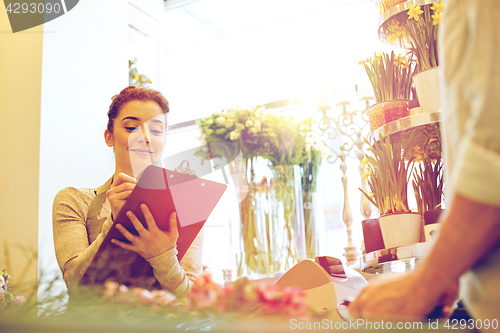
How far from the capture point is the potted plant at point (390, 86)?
1.22 meters

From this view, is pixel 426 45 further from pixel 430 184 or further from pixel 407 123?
pixel 430 184

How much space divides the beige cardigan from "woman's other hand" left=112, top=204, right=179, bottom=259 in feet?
0.08

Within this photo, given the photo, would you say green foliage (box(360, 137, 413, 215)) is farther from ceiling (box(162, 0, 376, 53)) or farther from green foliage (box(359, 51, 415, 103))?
ceiling (box(162, 0, 376, 53))

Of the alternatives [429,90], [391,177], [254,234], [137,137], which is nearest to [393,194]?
[391,177]

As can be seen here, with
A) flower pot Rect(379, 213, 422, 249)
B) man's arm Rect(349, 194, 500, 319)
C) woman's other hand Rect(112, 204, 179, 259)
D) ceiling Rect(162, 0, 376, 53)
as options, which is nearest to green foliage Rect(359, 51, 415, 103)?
flower pot Rect(379, 213, 422, 249)

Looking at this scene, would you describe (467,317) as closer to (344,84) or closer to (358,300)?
(358,300)

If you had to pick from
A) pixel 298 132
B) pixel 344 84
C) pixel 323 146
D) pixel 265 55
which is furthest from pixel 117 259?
pixel 265 55

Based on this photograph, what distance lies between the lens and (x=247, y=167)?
1972 millimetres

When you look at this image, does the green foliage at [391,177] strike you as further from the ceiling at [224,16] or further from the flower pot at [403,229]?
the ceiling at [224,16]

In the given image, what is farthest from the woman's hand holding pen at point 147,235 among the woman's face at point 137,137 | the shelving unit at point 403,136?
the shelving unit at point 403,136

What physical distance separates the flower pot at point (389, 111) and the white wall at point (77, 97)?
1451 mm

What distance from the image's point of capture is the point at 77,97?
86.7 inches

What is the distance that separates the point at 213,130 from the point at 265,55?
2.11 m

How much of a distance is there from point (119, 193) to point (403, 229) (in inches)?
27.7
